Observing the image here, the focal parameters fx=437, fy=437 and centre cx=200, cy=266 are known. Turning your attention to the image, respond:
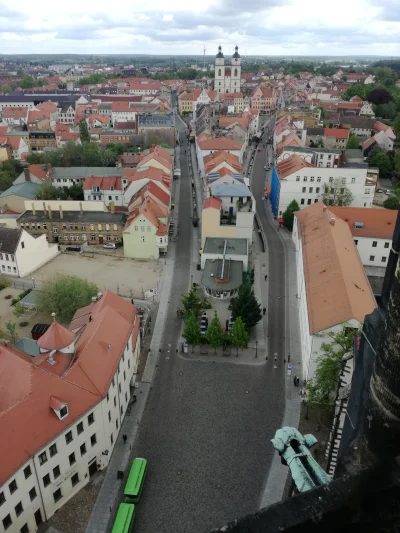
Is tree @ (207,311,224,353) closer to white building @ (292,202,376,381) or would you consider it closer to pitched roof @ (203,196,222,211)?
white building @ (292,202,376,381)

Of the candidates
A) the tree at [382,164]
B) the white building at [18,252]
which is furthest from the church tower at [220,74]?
the white building at [18,252]

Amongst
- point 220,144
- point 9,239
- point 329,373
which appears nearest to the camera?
point 329,373

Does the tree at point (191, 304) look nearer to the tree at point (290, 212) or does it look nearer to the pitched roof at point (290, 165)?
the tree at point (290, 212)

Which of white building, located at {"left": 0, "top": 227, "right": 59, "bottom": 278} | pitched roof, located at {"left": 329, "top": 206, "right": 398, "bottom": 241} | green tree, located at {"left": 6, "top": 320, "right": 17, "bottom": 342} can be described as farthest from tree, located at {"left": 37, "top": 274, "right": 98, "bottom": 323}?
pitched roof, located at {"left": 329, "top": 206, "right": 398, "bottom": 241}

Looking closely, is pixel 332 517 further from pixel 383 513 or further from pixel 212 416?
pixel 212 416

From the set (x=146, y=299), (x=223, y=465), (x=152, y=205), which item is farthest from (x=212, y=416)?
(x=152, y=205)

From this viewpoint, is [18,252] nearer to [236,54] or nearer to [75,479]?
[75,479]

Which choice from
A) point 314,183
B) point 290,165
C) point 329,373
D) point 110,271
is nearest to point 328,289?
point 329,373
